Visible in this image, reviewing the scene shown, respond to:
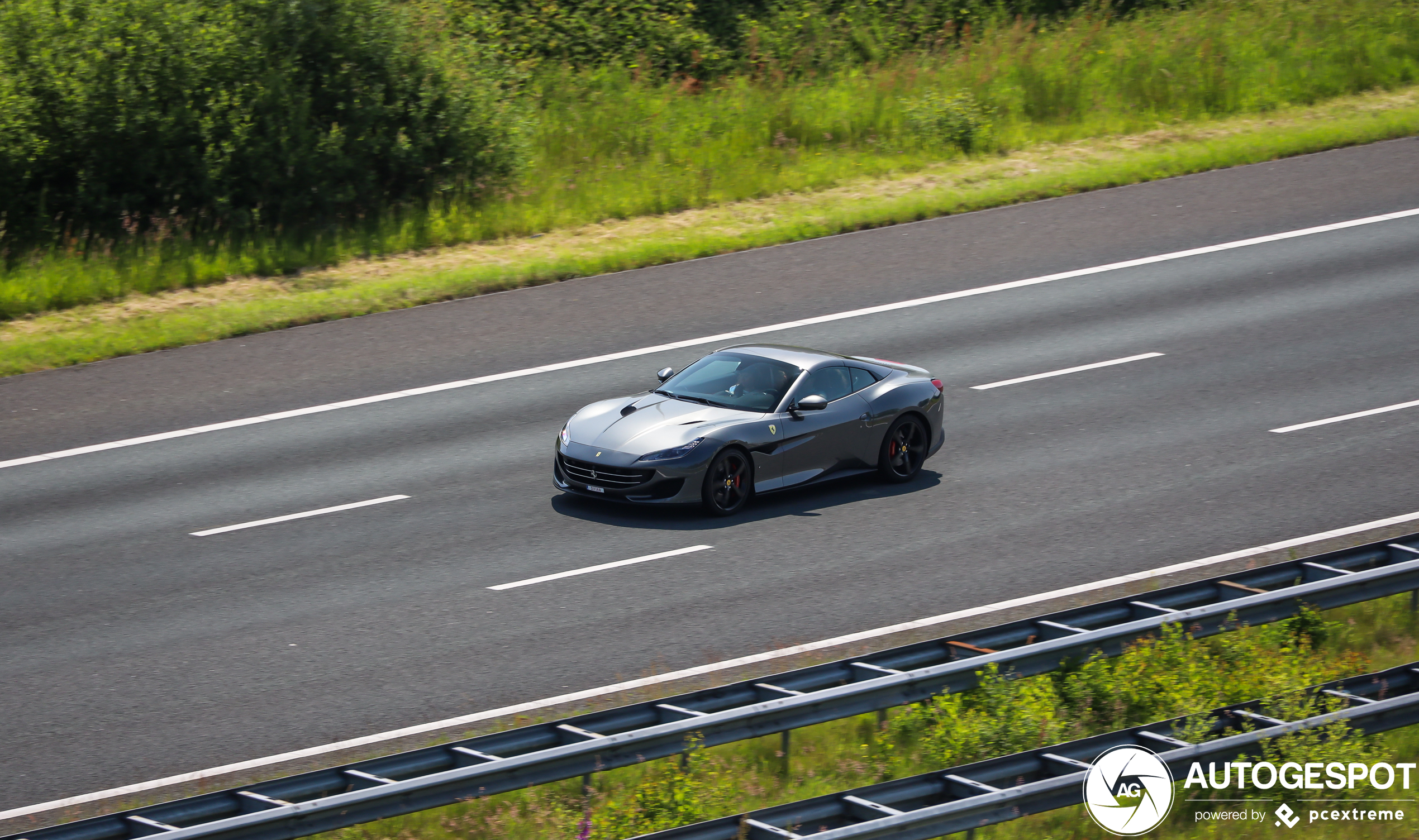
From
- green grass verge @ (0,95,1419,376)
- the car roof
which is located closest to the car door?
the car roof

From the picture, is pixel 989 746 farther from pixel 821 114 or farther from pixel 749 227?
pixel 821 114

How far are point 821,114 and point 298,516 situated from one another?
1454 centimetres

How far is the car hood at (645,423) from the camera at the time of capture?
13047 millimetres

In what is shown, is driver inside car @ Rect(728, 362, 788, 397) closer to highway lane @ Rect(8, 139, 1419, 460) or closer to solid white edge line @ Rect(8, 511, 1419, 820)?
solid white edge line @ Rect(8, 511, 1419, 820)

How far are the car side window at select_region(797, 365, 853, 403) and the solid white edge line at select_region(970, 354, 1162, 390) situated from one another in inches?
110

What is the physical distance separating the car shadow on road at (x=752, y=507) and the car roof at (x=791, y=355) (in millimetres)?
1101

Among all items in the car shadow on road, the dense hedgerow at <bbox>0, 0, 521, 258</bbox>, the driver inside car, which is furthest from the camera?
the dense hedgerow at <bbox>0, 0, 521, 258</bbox>

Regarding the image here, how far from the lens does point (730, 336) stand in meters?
18.0

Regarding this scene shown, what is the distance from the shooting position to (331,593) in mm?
11578

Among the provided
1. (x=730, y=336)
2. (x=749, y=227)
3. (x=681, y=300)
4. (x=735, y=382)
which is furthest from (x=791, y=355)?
(x=749, y=227)

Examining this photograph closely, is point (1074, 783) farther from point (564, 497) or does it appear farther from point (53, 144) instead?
point (53, 144)

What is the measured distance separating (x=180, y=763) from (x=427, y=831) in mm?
1937

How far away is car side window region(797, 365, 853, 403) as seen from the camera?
13.9 m

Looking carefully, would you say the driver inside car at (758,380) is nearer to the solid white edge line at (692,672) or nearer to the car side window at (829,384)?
the car side window at (829,384)
